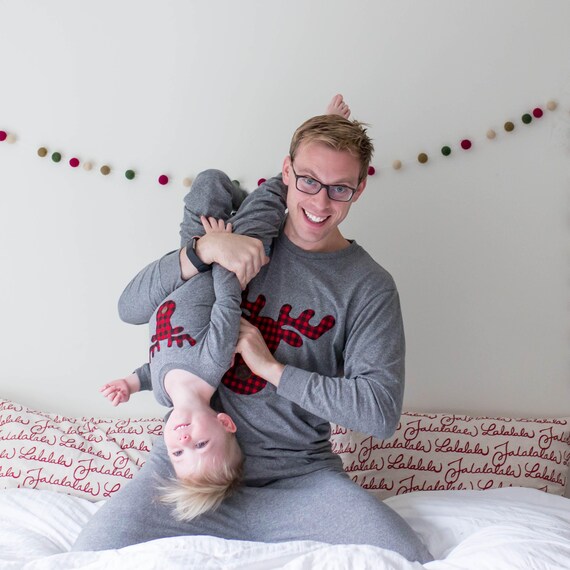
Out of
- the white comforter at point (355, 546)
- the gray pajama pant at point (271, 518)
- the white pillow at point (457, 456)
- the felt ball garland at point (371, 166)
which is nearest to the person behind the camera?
the white comforter at point (355, 546)

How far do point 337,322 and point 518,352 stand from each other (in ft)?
2.53

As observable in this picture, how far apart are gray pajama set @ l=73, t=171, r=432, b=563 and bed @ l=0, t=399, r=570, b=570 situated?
0.53 feet

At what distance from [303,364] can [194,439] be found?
1.05ft

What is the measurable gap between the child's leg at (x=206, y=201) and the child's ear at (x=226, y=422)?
425mm

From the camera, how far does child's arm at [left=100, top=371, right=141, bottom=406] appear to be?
1707 mm

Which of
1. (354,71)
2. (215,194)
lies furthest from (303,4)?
(215,194)

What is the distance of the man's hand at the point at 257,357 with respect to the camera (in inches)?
63.9

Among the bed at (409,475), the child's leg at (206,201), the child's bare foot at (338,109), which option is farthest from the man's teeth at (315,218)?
the bed at (409,475)

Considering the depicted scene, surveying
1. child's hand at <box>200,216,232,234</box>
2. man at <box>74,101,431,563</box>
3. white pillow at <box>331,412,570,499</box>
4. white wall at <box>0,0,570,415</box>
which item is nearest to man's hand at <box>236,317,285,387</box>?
man at <box>74,101,431,563</box>

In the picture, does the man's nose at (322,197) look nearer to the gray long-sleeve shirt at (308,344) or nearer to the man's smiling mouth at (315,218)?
the man's smiling mouth at (315,218)

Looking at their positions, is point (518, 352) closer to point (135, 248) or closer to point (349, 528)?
point (349, 528)

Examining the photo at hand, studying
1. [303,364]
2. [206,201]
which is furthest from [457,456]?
[206,201]

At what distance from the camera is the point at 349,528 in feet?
4.98

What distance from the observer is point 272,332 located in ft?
5.66
